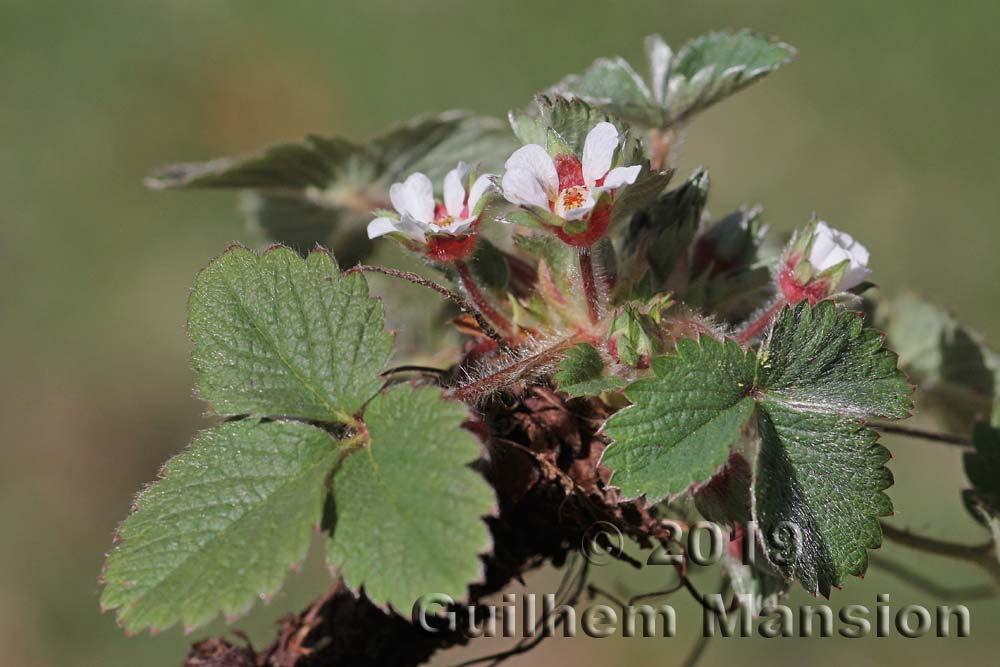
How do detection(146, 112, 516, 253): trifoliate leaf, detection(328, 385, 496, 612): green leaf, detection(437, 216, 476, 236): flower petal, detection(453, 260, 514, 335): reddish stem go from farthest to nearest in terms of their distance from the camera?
detection(146, 112, 516, 253): trifoliate leaf
detection(453, 260, 514, 335): reddish stem
detection(437, 216, 476, 236): flower petal
detection(328, 385, 496, 612): green leaf

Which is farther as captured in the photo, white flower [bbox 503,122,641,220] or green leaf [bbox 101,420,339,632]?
white flower [bbox 503,122,641,220]

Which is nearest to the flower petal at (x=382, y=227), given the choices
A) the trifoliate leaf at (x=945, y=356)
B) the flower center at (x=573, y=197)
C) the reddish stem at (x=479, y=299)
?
the reddish stem at (x=479, y=299)

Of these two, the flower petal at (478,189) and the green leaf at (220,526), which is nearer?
the green leaf at (220,526)

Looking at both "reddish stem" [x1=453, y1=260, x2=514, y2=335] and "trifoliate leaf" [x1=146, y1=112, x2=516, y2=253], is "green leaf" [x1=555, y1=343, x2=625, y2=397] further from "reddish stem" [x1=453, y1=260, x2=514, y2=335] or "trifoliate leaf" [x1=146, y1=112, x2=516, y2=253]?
"trifoliate leaf" [x1=146, y1=112, x2=516, y2=253]

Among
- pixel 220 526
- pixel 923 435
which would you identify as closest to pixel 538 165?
pixel 220 526

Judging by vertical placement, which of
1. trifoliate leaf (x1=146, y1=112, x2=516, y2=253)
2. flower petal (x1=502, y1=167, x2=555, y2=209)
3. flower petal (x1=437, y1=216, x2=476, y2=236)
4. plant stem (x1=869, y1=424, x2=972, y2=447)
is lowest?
plant stem (x1=869, y1=424, x2=972, y2=447)

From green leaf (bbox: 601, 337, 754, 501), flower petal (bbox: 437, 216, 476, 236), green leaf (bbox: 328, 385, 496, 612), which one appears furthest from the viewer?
flower petal (bbox: 437, 216, 476, 236)

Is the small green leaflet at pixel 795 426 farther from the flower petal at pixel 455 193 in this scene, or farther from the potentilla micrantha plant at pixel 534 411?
the flower petal at pixel 455 193

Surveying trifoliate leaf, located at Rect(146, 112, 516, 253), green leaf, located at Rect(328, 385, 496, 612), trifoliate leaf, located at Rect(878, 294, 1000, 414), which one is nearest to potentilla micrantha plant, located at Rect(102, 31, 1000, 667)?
green leaf, located at Rect(328, 385, 496, 612)
